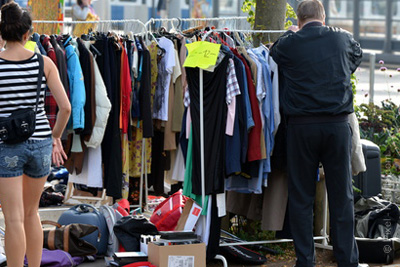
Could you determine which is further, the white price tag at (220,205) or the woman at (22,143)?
the white price tag at (220,205)

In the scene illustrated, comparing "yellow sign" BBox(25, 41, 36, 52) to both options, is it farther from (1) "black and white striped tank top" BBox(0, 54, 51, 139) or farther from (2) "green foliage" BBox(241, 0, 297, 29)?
(2) "green foliage" BBox(241, 0, 297, 29)

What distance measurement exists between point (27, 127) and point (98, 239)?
6.01 ft

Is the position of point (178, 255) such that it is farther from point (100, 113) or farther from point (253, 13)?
point (253, 13)

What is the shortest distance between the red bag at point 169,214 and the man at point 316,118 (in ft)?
3.65

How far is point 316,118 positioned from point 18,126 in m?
2.03

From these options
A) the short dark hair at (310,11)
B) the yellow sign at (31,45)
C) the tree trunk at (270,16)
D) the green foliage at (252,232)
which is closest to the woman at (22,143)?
the yellow sign at (31,45)

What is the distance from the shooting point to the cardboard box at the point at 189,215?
18.4 ft

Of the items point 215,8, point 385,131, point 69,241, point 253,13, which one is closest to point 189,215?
point 69,241

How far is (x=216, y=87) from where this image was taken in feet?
18.2

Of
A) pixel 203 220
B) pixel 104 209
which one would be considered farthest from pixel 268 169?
pixel 104 209

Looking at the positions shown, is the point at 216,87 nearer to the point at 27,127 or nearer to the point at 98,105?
the point at 98,105

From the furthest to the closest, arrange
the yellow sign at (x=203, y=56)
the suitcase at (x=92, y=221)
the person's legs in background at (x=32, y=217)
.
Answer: the suitcase at (x=92, y=221)
the yellow sign at (x=203, y=56)
the person's legs in background at (x=32, y=217)

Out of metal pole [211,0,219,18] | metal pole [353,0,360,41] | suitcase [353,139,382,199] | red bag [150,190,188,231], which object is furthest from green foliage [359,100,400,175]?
metal pole [353,0,360,41]

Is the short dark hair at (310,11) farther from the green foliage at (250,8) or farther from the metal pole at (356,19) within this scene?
the metal pole at (356,19)
